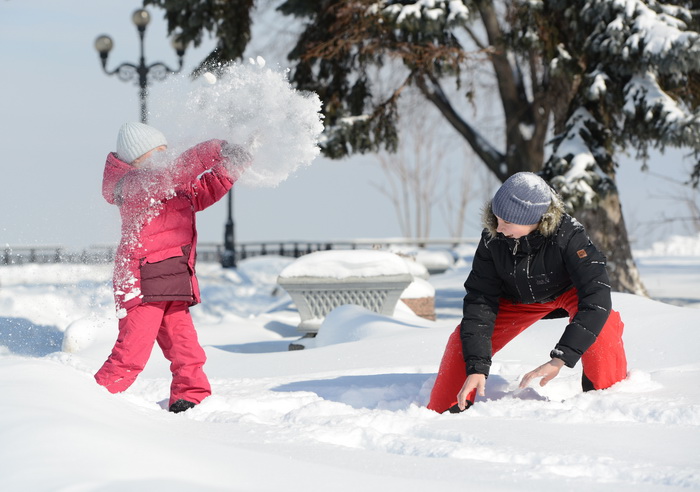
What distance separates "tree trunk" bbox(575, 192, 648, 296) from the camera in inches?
463

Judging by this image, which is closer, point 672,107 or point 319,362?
point 319,362

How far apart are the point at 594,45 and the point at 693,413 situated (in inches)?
316

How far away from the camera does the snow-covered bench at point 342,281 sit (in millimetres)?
8492

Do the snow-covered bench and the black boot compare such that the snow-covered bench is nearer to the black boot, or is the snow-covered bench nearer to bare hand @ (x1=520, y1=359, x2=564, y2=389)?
the black boot

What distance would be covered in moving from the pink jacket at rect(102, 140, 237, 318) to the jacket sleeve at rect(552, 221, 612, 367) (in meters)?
1.74

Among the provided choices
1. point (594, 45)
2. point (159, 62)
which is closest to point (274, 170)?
point (594, 45)

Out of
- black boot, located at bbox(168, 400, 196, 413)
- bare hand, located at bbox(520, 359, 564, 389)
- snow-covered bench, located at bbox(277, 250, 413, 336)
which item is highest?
bare hand, located at bbox(520, 359, 564, 389)

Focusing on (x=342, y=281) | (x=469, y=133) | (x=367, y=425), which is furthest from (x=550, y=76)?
(x=367, y=425)

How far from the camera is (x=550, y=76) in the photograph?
471 inches

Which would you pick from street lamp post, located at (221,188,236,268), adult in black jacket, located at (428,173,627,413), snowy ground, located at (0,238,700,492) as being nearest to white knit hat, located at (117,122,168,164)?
snowy ground, located at (0,238,700,492)

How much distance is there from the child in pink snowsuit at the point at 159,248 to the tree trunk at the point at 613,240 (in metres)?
8.47

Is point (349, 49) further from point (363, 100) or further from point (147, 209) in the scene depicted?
point (147, 209)

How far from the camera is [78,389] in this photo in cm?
293

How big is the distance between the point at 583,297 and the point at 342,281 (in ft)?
16.4
